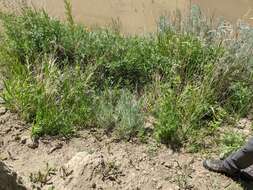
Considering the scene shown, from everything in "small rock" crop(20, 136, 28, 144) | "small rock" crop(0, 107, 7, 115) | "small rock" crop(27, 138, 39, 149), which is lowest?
"small rock" crop(27, 138, 39, 149)

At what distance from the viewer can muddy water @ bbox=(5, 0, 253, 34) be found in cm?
732

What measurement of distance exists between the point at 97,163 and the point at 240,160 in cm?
118

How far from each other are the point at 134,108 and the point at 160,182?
2.56 feet

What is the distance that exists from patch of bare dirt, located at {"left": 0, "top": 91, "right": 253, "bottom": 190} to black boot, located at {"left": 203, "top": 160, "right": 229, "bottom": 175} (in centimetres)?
4

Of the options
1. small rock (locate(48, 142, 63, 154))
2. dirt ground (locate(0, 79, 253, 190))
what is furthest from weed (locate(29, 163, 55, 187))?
small rock (locate(48, 142, 63, 154))

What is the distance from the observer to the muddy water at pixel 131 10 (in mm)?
7319

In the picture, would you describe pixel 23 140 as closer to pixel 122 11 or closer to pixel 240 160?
pixel 240 160

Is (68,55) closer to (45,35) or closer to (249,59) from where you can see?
(45,35)

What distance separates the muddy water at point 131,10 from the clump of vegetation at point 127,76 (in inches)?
59.7

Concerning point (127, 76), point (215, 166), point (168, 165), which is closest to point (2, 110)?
point (127, 76)

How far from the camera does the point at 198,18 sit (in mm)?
5793

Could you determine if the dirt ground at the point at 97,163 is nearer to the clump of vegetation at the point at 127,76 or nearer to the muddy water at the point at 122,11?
the clump of vegetation at the point at 127,76

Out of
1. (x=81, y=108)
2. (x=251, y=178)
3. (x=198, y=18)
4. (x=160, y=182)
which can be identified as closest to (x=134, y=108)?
(x=81, y=108)

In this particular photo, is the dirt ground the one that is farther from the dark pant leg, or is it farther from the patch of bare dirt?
the dark pant leg
